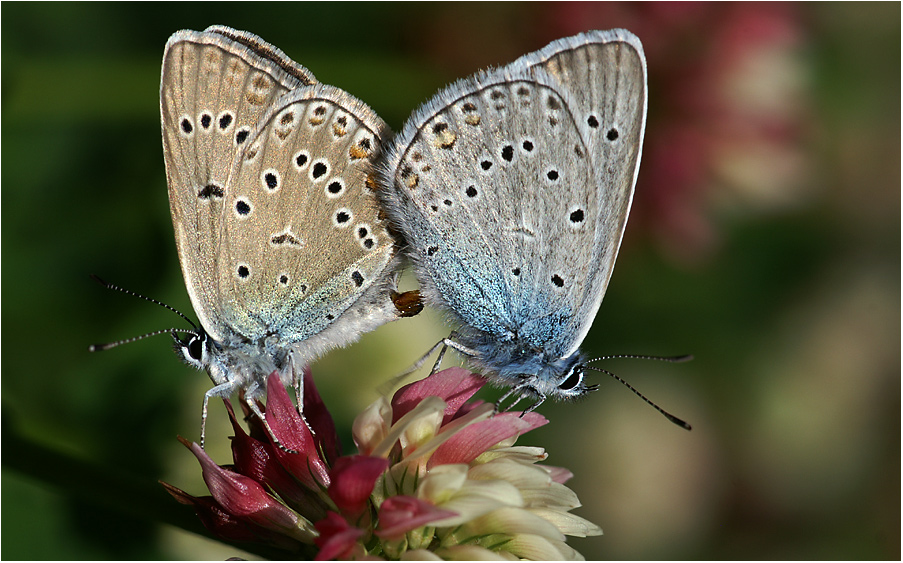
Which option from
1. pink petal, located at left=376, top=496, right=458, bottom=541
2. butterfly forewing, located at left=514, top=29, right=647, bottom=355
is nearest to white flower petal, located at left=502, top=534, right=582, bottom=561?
pink petal, located at left=376, top=496, right=458, bottom=541

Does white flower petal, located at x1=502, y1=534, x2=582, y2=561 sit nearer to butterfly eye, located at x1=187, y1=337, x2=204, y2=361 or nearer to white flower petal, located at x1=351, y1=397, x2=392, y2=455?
white flower petal, located at x1=351, y1=397, x2=392, y2=455

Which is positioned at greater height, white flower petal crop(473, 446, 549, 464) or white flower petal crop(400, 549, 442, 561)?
white flower petal crop(473, 446, 549, 464)

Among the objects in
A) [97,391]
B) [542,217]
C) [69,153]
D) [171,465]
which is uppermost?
[69,153]

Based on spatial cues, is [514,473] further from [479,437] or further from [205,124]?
[205,124]

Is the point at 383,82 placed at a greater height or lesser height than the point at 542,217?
greater


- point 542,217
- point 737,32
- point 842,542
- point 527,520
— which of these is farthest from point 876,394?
point 527,520

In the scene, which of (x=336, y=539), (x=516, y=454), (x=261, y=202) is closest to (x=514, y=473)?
(x=516, y=454)

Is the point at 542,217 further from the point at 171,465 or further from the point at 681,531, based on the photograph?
the point at 681,531

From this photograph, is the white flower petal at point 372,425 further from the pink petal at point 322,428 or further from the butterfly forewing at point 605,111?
the butterfly forewing at point 605,111

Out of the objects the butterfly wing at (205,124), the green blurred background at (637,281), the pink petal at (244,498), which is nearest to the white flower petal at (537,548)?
the pink petal at (244,498)
